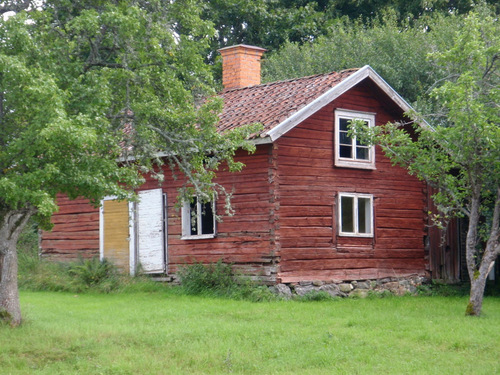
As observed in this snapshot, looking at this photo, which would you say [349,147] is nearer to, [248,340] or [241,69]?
[241,69]

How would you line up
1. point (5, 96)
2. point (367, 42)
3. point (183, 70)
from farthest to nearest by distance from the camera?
1. point (367, 42)
2. point (183, 70)
3. point (5, 96)

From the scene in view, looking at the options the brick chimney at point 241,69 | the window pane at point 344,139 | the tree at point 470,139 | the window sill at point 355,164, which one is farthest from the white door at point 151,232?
the tree at point 470,139

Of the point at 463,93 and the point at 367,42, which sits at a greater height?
the point at 367,42

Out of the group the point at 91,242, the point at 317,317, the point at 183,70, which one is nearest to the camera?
the point at 183,70

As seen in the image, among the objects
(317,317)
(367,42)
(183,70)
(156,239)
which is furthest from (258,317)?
(367,42)

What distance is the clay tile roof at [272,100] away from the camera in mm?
19281

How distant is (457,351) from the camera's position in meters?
12.5

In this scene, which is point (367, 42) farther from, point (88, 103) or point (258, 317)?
point (88, 103)

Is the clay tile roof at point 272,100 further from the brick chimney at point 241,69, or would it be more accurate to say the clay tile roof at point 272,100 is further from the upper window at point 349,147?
the brick chimney at point 241,69

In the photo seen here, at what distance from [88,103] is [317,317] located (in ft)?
20.1

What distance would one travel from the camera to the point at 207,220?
20812mm

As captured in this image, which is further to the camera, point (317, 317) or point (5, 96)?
point (317, 317)

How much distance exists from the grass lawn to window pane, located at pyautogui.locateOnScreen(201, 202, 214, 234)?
3.35m

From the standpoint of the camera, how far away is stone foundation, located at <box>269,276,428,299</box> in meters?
19.0
